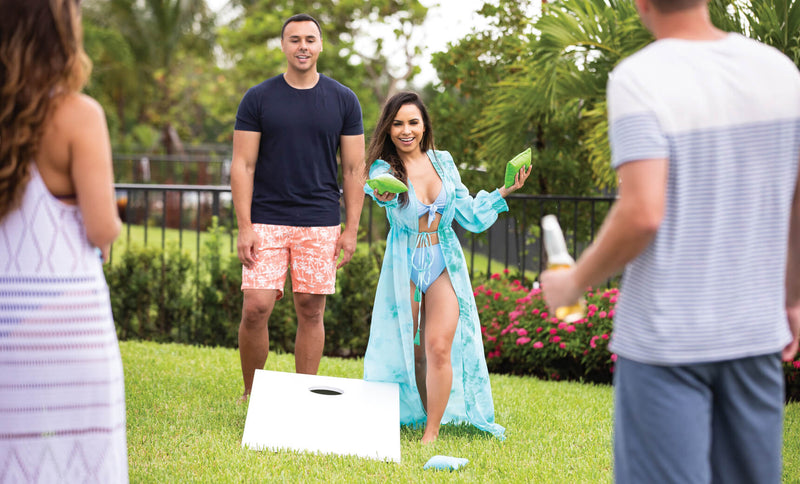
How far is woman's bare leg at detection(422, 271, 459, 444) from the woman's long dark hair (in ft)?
1.84

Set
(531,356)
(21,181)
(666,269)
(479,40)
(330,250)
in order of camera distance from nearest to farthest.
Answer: (666,269) < (21,181) < (330,250) < (531,356) < (479,40)

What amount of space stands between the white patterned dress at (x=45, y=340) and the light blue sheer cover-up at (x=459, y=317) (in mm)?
2255

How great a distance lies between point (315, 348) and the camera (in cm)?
471

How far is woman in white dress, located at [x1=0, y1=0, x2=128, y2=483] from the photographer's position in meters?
1.91

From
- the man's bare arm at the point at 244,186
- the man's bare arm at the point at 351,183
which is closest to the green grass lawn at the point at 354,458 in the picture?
the man's bare arm at the point at 244,186

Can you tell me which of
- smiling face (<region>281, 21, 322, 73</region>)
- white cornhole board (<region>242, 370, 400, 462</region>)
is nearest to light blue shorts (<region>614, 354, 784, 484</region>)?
white cornhole board (<region>242, 370, 400, 462</region>)

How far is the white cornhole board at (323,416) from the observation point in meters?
3.88

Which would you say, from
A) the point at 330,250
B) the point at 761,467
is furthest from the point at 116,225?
the point at 330,250

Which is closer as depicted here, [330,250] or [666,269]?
[666,269]

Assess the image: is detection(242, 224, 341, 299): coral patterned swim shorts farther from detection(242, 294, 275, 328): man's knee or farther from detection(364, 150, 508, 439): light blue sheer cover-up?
detection(364, 150, 508, 439): light blue sheer cover-up

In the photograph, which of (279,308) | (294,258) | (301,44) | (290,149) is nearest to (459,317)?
(294,258)

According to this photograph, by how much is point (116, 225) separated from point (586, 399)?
4055mm

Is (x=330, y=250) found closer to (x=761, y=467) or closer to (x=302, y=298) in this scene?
(x=302, y=298)

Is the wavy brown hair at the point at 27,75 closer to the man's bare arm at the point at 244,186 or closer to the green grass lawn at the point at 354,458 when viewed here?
the green grass lawn at the point at 354,458
